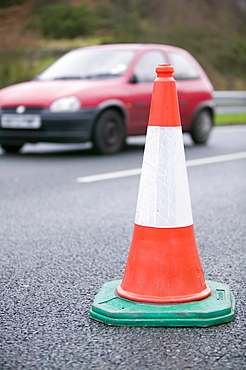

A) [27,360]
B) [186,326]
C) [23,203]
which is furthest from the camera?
[23,203]

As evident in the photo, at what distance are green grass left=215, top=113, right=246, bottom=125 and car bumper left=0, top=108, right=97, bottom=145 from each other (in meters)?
6.90

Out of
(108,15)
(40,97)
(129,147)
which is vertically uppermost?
(108,15)

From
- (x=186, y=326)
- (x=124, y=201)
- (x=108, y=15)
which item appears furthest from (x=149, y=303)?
(x=108, y=15)

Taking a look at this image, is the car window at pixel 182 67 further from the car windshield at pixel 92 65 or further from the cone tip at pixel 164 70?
the cone tip at pixel 164 70

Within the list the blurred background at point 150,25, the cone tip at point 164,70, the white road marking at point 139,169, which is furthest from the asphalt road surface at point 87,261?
the blurred background at point 150,25

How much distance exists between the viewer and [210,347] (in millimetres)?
2473

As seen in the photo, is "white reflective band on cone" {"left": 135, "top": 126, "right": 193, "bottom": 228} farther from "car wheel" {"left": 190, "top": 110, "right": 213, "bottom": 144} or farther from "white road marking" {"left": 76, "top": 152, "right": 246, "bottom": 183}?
"car wheel" {"left": 190, "top": 110, "right": 213, "bottom": 144}

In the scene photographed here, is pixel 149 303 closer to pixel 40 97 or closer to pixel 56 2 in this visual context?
pixel 40 97

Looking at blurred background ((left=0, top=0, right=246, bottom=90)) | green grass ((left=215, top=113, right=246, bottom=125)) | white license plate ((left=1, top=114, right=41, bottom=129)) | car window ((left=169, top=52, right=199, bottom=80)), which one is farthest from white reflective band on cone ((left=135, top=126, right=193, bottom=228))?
blurred background ((left=0, top=0, right=246, bottom=90))

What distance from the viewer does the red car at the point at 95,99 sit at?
343 inches

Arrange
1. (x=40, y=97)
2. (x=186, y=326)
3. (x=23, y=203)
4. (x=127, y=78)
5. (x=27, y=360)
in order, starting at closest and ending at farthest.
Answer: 1. (x=27, y=360)
2. (x=186, y=326)
3. (x=23, y=203)
4. (x=40, y=97)
5. (x=127, y=78)

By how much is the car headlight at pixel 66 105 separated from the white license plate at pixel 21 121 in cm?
27

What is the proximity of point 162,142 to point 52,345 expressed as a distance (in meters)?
1.05

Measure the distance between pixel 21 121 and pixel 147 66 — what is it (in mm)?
2266
